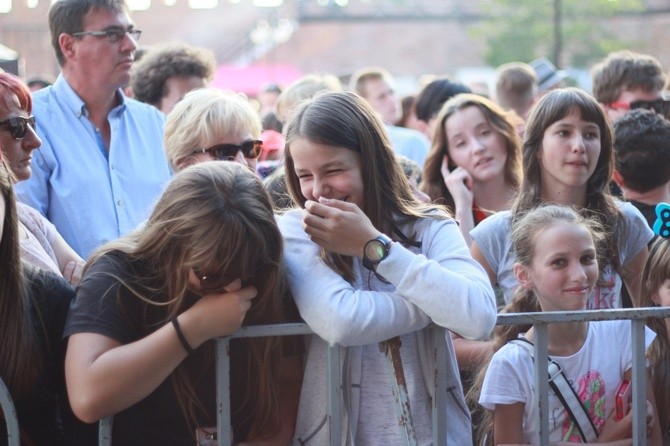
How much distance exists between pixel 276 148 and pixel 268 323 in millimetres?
3247

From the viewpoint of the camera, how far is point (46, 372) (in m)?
2.85

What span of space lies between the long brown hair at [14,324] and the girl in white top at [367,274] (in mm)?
756

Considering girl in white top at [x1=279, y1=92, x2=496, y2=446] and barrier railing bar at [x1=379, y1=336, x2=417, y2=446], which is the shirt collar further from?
barrier railing bar at [x1=379, y1=336, x2=417, y2=446]


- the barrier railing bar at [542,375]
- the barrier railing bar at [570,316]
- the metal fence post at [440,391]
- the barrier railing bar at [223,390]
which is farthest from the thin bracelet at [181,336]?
the barrier railing bar at [542,375]

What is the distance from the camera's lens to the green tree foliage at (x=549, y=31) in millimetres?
31469

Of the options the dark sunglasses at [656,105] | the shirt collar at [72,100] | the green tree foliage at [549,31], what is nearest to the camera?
the shirt collar at [72,100]

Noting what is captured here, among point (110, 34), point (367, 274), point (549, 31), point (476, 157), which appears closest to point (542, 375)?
point (367, 274)

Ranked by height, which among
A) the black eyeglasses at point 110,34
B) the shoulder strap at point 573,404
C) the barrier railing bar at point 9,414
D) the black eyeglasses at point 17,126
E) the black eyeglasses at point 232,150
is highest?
the black eyeglasses at point 110,34

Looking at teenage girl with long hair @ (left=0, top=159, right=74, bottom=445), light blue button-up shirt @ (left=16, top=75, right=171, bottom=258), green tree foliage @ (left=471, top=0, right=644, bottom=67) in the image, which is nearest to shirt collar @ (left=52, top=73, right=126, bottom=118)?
light blue button-up shirt @ (left=16, top=75, right=171, bottom=258)

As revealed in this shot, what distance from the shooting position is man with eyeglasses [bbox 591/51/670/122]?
6246 mm

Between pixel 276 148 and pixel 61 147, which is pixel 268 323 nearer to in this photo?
pixel 61 147

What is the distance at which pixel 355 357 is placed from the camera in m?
2.90

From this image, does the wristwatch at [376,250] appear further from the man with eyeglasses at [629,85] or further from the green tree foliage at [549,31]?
the green tree foliage at [549,31]

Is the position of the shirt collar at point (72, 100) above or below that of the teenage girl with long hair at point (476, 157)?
above
